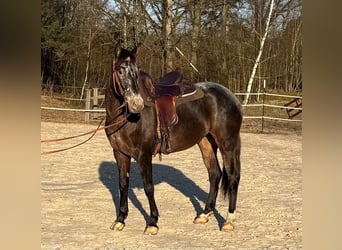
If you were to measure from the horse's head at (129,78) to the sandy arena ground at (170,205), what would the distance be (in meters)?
1.04

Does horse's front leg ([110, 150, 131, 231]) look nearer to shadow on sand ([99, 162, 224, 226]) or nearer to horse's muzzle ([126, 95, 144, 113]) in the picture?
shadow on sand ([99, 162, 224, 226])

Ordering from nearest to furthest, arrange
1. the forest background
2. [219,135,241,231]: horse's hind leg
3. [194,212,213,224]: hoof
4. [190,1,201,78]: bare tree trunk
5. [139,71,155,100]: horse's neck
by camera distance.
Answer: [139,71,155,100]: horse's neck, [219,135,241,231]: horse's hind leg, [194,212,213,224]: hoof, the forest background, [190,1,201,78]: bare tree trunk

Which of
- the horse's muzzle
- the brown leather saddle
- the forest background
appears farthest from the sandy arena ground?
the forest background

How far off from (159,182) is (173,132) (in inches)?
78.6

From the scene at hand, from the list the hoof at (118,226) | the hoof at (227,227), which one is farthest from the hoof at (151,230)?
the hoof at (227,227)

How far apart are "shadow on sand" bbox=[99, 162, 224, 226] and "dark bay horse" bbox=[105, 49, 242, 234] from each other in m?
0.39

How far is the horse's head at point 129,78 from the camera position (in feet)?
8.96

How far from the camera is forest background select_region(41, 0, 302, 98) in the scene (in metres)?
11.4

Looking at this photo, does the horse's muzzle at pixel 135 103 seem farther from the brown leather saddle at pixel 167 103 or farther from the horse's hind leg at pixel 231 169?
the horse's hind leg at pixel 231 169

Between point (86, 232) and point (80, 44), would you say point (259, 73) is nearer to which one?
point (80, 44)
